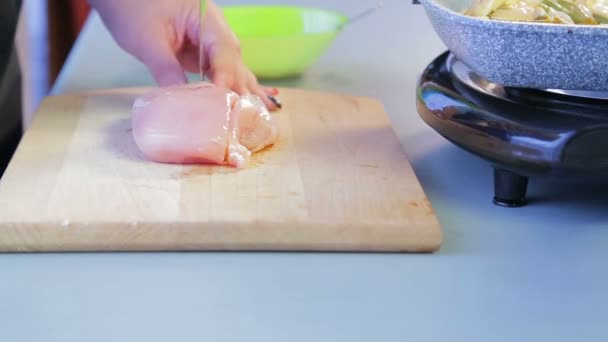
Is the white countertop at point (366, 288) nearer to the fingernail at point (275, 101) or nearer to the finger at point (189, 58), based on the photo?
the fingernail at point (275, 101)

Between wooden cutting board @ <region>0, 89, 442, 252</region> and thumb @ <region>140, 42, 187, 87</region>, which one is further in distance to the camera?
thumb @ <region>140, 42, 187, 87</region>

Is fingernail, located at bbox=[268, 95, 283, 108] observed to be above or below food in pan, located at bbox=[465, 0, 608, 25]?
below

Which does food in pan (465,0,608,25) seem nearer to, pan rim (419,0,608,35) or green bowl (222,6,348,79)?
pan rim (419,0,608,35)

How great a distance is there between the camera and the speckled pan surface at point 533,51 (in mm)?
712

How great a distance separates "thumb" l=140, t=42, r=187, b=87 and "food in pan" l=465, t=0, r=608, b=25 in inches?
17.0

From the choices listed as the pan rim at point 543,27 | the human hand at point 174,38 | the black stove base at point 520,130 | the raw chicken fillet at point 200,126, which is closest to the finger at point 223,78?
the human hand at point 174,38

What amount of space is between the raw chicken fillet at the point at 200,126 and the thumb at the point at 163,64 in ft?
0.40

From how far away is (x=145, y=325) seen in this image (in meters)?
0.62

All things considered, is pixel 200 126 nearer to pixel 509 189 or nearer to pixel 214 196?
pixel 214 196

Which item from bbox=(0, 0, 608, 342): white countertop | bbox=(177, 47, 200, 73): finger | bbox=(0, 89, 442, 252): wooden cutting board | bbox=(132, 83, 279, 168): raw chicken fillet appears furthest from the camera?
bbox=(177, 47, 200, 73): finger

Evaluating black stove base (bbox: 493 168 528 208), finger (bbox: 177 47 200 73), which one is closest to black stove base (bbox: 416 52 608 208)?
black stove base (bbox: 493 168 528 208)

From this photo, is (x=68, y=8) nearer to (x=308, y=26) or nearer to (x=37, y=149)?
(x=308, y=26)

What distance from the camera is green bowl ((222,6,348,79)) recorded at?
4.09 feet

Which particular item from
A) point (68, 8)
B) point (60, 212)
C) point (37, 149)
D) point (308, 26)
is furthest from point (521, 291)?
point (68, 8)
